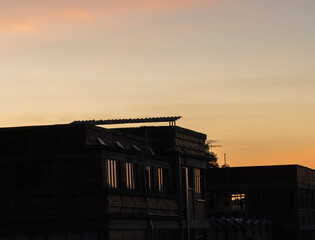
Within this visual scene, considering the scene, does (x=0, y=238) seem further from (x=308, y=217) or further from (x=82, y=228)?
(x=308, y=217)

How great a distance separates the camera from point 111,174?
123 feet

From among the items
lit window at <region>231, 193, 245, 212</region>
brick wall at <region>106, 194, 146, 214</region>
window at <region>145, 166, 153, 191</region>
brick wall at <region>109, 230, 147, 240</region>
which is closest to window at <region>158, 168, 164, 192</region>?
window at <region>145, 166, 153, 191</region>

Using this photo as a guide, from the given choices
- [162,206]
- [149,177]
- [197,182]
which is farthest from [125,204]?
[197,182]

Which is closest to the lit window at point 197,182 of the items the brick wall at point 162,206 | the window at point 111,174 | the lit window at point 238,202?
the brick wall at point 162,206

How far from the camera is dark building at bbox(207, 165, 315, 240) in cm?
7306

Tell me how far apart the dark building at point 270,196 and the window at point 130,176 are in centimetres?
3345

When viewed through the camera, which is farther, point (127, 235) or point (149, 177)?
point (149, 177)

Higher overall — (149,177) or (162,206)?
(149,177)

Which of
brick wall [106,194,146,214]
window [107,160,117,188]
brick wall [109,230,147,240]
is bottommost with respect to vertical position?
brick wall [109,230,147,240]

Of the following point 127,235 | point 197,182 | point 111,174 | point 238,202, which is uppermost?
point 197,182

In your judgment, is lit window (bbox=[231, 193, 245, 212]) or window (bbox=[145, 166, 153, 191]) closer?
window (bbox=[145, 166, 153, 191])

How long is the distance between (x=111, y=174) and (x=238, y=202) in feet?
133

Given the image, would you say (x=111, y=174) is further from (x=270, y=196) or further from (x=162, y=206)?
(x=270, y=196)

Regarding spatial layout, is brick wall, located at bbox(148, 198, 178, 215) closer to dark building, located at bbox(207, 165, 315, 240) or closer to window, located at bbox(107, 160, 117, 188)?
window, located at bbox(107, 160, 117, 188)
